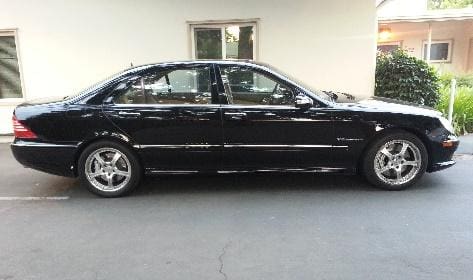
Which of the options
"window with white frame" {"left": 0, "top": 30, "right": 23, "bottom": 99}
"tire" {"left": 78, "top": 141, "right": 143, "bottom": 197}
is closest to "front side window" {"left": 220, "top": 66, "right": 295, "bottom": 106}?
"tire" {"left": 78, "top": 141, "right": 143, "bottom": 197}

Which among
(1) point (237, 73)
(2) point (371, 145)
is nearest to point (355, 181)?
(2) point (371, 145)

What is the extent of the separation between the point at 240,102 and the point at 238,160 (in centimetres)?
70

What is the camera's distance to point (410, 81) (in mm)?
8078

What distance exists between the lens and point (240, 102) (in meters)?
4.88

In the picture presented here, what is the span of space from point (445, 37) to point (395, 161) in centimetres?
1374

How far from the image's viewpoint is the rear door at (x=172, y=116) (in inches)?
191

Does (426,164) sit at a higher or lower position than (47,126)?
lower

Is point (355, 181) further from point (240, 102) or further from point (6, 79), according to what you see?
point (6, 79)

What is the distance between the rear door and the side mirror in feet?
3.08

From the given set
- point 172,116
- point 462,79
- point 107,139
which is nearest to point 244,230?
point 172,116

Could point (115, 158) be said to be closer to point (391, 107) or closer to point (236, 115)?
point (236, 115)

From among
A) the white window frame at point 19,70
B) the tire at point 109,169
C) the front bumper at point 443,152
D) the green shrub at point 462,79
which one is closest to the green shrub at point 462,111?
the green shrub at point 462,79

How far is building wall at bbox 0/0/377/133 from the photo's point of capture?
788cm

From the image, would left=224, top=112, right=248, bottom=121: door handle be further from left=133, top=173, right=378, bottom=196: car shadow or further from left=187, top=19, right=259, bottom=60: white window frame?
left=187, top=19, right=259, bottom=60: white window frame
